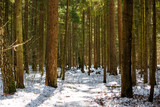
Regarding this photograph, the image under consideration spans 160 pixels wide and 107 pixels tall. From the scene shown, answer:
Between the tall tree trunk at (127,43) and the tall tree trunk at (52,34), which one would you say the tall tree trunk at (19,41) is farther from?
the tall tree trunk at (127,43)

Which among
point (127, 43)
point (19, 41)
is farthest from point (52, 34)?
point (127, 43)

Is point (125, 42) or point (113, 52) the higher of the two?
point (125, 42)

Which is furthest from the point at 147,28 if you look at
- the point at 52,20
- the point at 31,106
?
the point at 31,106

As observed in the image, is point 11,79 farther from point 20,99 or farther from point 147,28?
point 147,28

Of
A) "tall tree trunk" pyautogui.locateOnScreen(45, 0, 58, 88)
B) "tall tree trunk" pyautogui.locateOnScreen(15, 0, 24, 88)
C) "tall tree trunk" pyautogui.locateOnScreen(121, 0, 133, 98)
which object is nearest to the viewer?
"tall tree trunk" pyautogui.locateOnScreen(121, 0, 133, 98)

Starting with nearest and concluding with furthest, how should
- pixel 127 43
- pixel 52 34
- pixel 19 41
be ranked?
pixel 127 43
pixel 19 41
pixel 52 34

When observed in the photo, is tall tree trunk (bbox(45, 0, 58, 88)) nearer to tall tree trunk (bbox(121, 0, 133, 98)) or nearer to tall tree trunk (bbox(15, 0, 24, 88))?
tall tree trunk (bbox(15, 0, 24, 88))

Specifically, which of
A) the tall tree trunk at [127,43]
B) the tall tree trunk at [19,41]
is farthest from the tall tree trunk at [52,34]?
the tall tree trunk at [127,43]

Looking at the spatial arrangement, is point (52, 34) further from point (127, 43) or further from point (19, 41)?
point (127, 43)

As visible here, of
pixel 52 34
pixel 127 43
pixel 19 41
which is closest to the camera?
pixel 127 43

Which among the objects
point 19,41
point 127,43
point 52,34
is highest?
point 52,34

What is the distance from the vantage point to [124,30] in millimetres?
7660

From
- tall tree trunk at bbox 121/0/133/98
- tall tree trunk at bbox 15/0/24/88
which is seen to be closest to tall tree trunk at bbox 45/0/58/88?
tall tree trunk at bbox 15/0/24/88

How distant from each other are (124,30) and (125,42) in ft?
1.83
